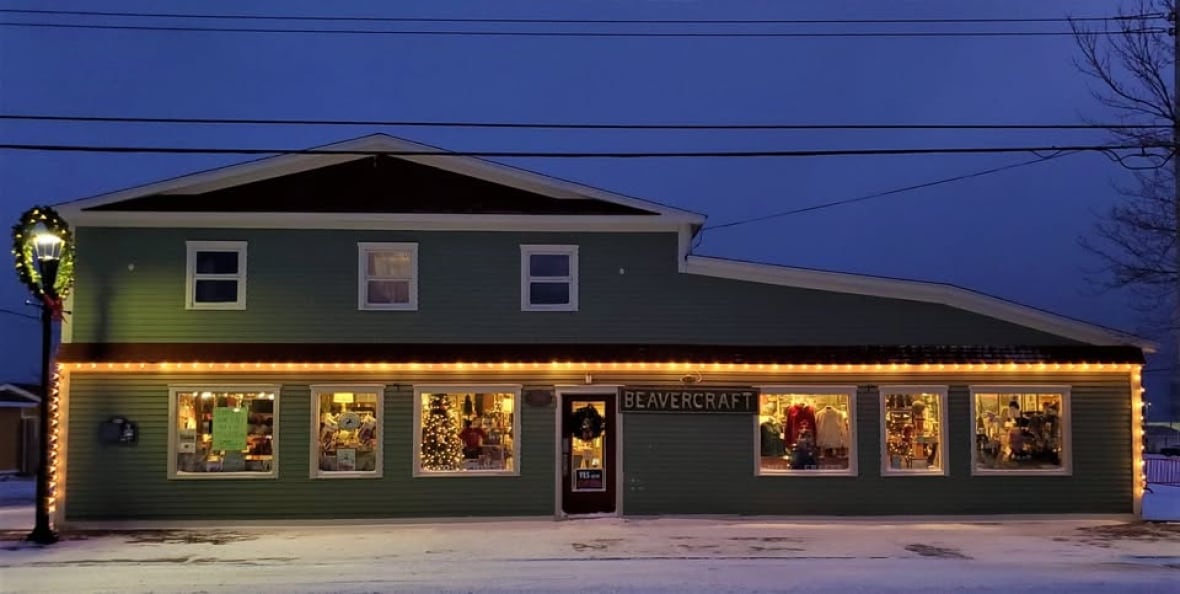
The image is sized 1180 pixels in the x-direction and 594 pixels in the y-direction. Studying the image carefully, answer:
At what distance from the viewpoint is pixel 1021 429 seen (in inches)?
687

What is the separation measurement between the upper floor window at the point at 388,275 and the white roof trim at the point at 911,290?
4.63 meters

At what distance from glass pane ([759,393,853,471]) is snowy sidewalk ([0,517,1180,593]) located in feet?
3.25

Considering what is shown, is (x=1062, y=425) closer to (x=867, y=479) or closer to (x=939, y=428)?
(x=939, y=428)

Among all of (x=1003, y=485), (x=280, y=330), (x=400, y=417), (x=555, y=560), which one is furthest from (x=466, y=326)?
(x=1003, y=485)

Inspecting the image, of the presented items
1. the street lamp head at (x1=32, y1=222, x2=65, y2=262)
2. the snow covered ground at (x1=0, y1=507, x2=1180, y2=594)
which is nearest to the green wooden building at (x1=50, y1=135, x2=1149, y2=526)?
the snow covered ground at (x1=0, y1=507, x2=1180, y2=594)

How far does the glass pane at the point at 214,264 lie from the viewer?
17219mm

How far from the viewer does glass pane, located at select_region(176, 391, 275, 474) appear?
55.4 feet

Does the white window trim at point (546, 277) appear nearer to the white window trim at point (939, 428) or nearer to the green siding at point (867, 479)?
the green siding at point (867, 479)

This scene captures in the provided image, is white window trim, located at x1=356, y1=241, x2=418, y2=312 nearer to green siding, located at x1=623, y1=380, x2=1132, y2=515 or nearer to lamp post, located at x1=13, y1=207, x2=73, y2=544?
green siding, located at x1=623, y1=380, x2=1132, y2=515

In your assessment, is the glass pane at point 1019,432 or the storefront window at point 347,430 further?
the glass pane at point 1019,432

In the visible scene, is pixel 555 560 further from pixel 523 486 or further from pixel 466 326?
pixel 466 326

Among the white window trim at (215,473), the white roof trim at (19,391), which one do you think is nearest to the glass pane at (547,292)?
the white window trim at (215,473)

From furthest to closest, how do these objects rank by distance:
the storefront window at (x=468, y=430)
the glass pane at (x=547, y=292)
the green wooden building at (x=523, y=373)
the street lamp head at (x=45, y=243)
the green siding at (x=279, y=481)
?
the glass pane at (x=547, y=292)
the storefront window at (x=468, y=430)
the green wooden building at (x=523, y=373)
the green siding at (x=279, y=481)
the street lamp head at (x=45, y=243)

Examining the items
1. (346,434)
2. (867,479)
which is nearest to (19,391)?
(346,434)
